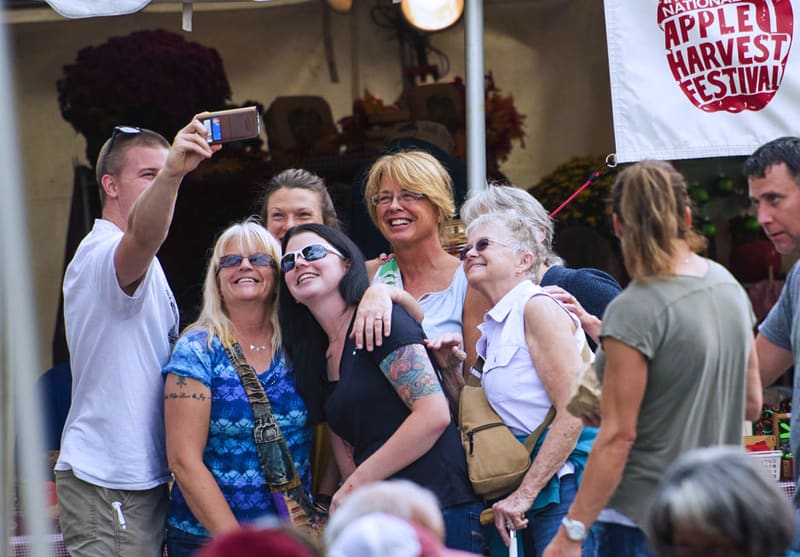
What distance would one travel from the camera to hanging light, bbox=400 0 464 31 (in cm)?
589

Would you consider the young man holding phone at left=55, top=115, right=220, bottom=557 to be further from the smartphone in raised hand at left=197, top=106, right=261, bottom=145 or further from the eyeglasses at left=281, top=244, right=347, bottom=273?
the eyeglasses at left=281, top=244, right=347, bottom=273

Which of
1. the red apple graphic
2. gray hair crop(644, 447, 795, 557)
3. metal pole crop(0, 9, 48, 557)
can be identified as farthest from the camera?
the red apple graphic

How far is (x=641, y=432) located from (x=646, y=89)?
191 cm

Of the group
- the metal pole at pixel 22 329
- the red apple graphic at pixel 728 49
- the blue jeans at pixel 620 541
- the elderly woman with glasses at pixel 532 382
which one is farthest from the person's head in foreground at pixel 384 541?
the red apple graphic at pixel 728 49

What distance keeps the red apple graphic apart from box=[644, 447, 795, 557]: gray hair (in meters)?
2.38

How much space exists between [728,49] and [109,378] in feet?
8.19

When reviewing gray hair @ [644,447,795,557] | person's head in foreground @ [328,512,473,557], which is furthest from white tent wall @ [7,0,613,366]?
person's head in foreground @ [328,512,473,557]

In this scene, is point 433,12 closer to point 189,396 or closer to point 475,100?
point 475,100

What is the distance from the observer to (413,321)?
3.41 m

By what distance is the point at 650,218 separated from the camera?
265cm

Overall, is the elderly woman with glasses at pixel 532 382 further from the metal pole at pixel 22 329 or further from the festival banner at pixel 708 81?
the metal pole at pixel 22 329

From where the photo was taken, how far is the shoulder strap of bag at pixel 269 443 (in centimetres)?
340

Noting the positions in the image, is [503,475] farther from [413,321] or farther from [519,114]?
[519,114]

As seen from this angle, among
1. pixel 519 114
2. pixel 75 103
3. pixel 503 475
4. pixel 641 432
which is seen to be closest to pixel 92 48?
pixel 75 103
